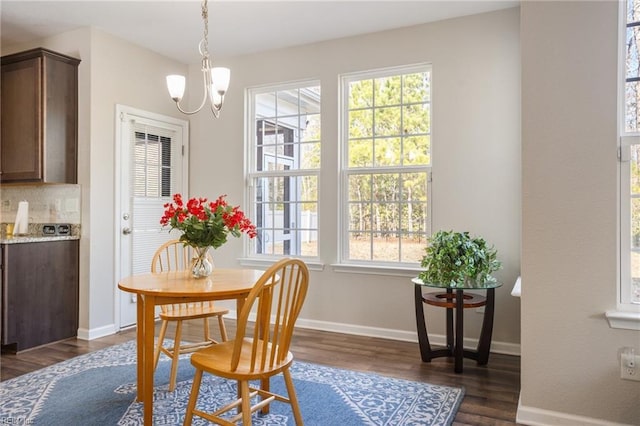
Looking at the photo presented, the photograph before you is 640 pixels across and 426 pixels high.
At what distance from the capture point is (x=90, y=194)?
12.7 feet

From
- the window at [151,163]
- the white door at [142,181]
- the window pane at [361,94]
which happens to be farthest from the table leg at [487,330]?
the window at [151,163]

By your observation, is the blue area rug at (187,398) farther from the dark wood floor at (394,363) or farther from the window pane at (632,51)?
the window pane at (632,51)

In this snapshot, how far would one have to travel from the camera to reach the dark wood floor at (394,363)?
250 centimetres

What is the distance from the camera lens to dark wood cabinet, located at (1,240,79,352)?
3.44 m

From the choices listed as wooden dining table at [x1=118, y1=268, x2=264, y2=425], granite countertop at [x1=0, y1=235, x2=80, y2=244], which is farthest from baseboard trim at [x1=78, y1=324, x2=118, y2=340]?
wooden dining table at [x1=118, y1=268, x2=264, y2=425]

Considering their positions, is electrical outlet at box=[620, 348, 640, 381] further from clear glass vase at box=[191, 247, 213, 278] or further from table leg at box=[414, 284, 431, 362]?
clear glass vase at box=[191, 247, 213, 278]

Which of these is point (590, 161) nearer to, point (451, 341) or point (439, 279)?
point (439, 279)

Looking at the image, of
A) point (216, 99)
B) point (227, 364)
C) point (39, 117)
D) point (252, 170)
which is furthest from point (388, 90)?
point (39, 117)

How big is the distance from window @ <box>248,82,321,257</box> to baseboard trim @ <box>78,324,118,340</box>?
1473 millimetres

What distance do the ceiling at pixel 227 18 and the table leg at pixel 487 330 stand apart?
222cm

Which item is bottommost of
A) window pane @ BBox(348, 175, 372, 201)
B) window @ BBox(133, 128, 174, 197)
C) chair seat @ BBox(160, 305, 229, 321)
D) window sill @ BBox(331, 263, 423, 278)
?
chair seat @ BBox(160, 305, 229, 321)

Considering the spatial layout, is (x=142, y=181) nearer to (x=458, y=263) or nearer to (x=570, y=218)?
(x=458, y=263)

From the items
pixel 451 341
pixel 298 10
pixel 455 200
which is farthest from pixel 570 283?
pixel 298 10

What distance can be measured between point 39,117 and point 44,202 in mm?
850
